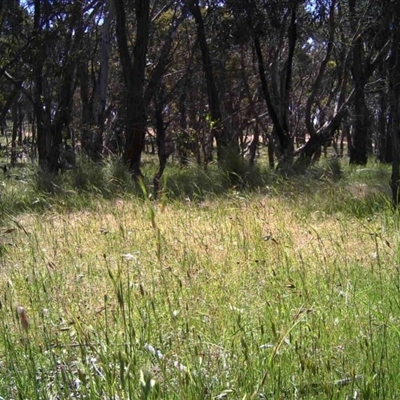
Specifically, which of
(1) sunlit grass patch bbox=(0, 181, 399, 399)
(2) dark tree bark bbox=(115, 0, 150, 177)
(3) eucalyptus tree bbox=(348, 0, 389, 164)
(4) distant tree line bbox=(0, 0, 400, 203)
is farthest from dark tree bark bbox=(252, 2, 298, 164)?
(1) sunlit grass patch bbox=(0, 181, 399, 399)

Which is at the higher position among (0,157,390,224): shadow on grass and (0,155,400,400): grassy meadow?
(0,157,390,224): shadow on grass

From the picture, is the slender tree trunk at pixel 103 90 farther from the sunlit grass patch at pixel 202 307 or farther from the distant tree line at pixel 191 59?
the sunlit grass patch at pixel 202 307

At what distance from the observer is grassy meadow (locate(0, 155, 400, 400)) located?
2.10 metres

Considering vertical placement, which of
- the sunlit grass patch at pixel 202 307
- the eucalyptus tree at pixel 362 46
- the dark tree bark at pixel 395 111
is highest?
the eucalyptus tree at pixel 362 46

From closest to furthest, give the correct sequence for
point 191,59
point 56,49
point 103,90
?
point 56,49 → point 103,90 → point 191,59

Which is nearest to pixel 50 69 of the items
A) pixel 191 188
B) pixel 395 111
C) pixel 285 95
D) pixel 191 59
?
pixel 285 95

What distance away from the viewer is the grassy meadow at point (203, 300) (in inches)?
82.7

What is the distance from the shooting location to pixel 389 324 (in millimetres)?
2676

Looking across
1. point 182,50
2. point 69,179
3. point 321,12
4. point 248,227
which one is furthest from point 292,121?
point 248,227

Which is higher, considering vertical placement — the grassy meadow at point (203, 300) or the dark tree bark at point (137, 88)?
the dark tree bark at point (137, 88)

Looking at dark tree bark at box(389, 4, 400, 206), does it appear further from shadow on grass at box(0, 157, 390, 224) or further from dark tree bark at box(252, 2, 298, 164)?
dark tree bark at box(252, 2, 298, 164)

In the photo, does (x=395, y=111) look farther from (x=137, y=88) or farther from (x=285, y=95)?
(x=285, y=95)

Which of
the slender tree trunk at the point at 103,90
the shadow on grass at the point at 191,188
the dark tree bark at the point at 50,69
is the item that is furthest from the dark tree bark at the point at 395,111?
the slender tree trunk at the point at 103,90

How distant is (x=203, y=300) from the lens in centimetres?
327
